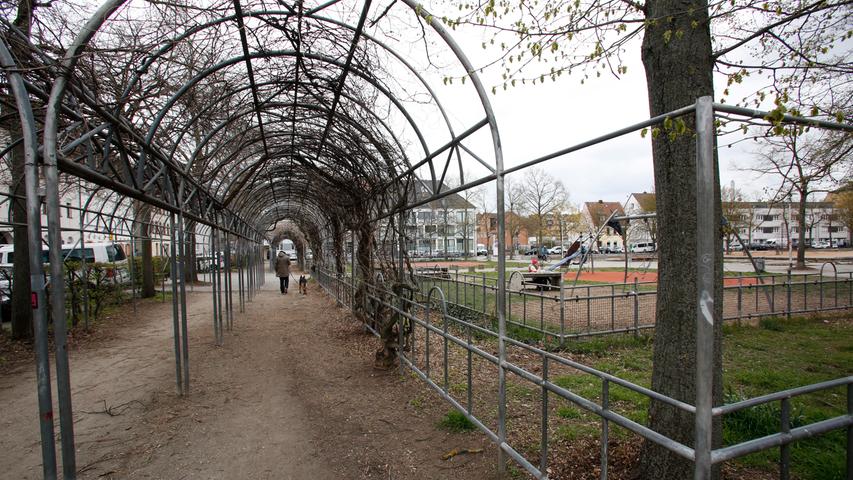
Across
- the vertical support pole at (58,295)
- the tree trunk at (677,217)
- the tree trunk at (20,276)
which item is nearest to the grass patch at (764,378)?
the tree trunk at (677,217)

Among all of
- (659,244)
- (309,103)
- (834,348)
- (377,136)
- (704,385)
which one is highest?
(309,103)

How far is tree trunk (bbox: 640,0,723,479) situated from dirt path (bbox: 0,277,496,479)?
149 cm

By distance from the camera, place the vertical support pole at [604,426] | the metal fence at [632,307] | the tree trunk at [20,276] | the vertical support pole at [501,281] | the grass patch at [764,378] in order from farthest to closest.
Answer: the metal fence at [632,307]
the tree trunk at [20,276]
the grass patch at [764,378]
the vertical support pole at [501,281]
the vertical support pole at [604,426]

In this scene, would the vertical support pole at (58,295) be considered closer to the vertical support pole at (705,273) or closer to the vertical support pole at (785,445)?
the vertical support pole at (705,273)

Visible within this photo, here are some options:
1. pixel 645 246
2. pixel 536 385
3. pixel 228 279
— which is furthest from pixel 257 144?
pixel 645 246

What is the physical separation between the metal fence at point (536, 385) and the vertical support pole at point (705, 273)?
8 centimetres

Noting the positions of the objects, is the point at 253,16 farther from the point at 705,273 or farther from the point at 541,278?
the point at 541,278

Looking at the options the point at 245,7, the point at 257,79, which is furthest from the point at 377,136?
the point at 245,7

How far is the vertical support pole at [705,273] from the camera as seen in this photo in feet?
5.23

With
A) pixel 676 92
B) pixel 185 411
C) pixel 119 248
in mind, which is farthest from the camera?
pixel 119 248

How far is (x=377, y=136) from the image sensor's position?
7.06 m

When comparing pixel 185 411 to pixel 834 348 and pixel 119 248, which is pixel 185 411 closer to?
pixel 834 348

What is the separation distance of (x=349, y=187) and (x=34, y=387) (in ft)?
19.2

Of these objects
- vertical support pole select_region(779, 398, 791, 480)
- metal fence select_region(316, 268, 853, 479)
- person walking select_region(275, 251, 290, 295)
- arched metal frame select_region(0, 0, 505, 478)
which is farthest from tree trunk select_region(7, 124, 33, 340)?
vertical support pole select_region(779, 398, 791, 480)
